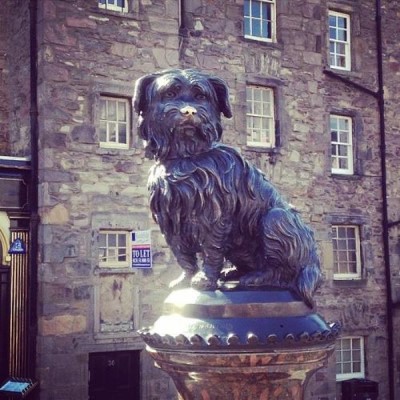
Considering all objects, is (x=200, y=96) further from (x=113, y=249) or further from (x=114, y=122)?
(x=114, y=122)

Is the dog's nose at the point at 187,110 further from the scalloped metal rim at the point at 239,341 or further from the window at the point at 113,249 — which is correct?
the window at the point at 113,249

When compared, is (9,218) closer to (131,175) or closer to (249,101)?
(131,175)

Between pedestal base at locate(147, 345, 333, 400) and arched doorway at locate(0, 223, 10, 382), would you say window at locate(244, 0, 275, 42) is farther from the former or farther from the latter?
pedestal base at locate(147, 345, 333, 400)

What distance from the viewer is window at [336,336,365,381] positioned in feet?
48.5

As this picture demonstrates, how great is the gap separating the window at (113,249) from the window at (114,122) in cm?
159

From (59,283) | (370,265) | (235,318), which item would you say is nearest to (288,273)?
(235,318)

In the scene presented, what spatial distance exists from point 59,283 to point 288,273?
8.44 m

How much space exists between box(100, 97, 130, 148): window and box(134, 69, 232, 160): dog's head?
8924 mm

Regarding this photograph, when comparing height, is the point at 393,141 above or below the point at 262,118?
below

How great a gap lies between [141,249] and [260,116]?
3982 mm

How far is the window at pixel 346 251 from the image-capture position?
49.6 ft

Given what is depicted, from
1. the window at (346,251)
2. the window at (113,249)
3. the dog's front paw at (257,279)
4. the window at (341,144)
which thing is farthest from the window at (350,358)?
the dog's front paw at (257,279)

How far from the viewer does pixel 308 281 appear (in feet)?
11.5

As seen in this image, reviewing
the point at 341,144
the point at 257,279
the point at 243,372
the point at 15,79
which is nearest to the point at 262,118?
the point at 341,144
